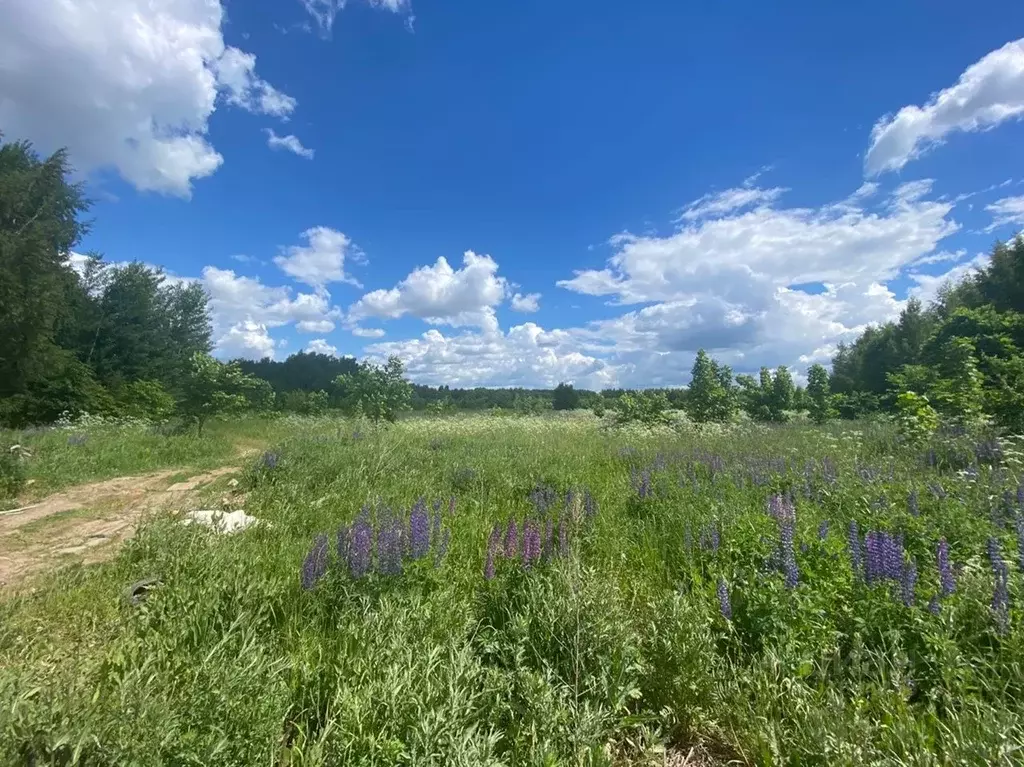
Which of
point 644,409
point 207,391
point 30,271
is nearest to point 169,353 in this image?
point 30,271

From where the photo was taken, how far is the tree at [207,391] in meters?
15.4

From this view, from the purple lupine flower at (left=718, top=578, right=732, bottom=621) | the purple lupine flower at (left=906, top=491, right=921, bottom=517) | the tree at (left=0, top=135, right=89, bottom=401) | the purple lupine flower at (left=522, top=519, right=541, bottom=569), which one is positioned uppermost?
the tree at (left=0, top=135, right=89, bottom=401)

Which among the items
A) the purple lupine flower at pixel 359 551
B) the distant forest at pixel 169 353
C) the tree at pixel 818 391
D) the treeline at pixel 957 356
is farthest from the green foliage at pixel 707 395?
the purple lupine flower at pixel 359 551

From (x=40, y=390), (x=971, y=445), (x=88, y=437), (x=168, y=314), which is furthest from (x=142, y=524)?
(x=168, y=314)

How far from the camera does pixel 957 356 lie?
21.1 metres

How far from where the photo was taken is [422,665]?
8.47 feet

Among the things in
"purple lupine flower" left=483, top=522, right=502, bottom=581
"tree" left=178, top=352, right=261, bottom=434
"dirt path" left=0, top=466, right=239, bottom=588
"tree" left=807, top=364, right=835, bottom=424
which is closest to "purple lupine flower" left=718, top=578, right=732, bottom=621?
"purple lupine flower" left=483, top=522, right=502, bottom=581

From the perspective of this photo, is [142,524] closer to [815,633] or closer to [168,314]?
[815,633]

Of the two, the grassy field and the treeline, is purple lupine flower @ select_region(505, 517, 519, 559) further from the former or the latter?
the treeline

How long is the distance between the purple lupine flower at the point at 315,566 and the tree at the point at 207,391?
45.8ft

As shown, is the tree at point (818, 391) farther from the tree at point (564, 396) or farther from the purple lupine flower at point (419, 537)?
the purple lupine flower at point (419, 537)

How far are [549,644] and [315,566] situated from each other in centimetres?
187

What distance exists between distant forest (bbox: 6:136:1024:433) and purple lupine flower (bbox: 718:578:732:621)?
8206 millimetres

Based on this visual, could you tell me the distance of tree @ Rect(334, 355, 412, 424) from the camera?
77.4 ft
